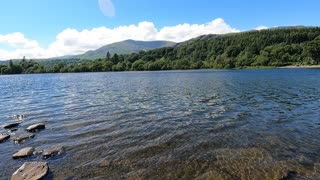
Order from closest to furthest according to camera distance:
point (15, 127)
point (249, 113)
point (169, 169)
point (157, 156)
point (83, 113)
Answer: point (169, 169), point (157, 156), point (15, 127), point (249, 113), point (83, 113)

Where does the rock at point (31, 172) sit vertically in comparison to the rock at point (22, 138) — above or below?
above

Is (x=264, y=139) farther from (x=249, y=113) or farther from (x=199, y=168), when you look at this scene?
(x=249, y=113)

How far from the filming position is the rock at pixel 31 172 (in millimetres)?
11578

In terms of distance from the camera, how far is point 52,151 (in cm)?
1512

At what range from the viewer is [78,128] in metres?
21.1

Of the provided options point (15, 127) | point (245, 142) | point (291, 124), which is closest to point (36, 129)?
point (15, 127)

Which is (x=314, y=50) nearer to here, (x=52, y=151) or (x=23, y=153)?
(x=52, y=151)

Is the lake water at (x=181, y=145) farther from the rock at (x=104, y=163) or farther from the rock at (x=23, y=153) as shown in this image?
the rock at (x=23, y=153)

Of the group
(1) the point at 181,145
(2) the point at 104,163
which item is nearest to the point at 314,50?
(1) the point at 181,145

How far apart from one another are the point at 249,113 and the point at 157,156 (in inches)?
576

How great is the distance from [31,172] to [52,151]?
10.6 feet

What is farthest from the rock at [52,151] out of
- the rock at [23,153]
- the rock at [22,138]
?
the rock at [22,138]

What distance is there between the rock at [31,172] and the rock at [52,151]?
6.57 feet

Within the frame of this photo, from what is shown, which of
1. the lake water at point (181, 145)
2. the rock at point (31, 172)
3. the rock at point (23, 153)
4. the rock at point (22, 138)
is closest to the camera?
the rock at point (31, 172)
